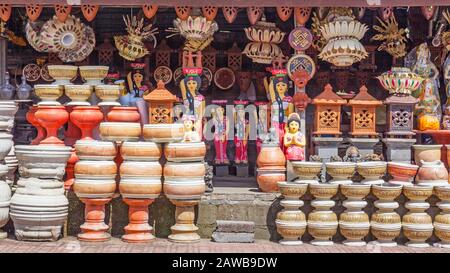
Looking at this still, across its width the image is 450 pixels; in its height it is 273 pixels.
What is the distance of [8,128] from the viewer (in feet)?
26.3

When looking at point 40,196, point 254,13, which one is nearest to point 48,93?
point 40,196

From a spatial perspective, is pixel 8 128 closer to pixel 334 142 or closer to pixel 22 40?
pixel 22 40

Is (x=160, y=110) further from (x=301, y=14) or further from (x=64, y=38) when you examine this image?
(x=301, y=14)

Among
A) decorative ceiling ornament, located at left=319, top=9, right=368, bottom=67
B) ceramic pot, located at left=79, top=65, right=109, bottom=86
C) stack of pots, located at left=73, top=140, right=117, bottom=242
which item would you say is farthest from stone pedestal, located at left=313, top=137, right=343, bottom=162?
ceramic pot, located at left=79, top=65, right=109, bottom=86

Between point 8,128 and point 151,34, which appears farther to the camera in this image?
point 151,34

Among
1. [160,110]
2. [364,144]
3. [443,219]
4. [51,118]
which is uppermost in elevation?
[160,110]

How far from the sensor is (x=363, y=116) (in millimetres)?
8742

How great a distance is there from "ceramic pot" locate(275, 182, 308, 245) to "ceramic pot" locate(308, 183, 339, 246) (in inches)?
4.0

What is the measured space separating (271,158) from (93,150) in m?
2.12

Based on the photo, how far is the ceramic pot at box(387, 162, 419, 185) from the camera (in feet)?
26.2

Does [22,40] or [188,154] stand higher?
[22,40]

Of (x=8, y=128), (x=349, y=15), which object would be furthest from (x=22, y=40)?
(x=349, y=15)

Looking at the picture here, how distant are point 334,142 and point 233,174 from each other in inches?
77.3

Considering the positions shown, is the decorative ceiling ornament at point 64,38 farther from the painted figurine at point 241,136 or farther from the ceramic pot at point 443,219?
the ceramic pot at point 443,219
